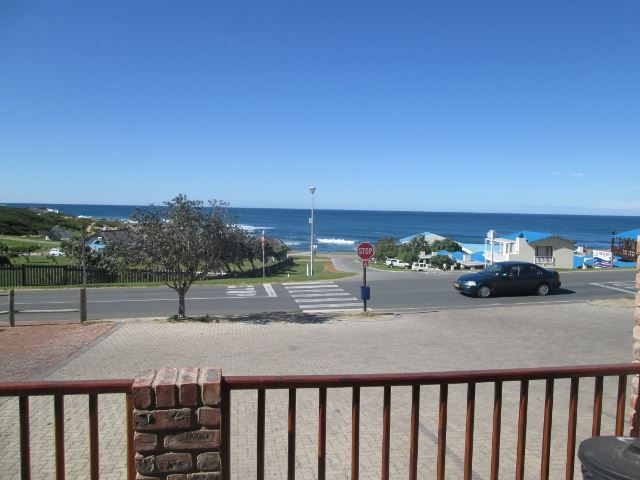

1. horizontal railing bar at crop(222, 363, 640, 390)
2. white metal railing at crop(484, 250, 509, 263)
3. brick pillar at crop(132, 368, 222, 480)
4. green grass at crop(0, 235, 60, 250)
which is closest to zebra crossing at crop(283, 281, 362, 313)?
horizontal railing bar at crop(222, 363, 640, 390)

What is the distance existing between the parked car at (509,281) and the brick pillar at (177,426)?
1918cm

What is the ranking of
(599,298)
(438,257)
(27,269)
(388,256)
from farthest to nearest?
(388,256) < (438,257) < (27,269) < (599,298)

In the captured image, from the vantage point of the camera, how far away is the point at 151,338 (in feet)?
43.8

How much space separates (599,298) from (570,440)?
65.0ft

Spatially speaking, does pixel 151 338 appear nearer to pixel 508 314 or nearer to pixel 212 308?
pixel 212 308

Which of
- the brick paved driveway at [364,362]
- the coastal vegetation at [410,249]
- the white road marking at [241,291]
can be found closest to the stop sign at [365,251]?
the brick paved driveway at [364,362]

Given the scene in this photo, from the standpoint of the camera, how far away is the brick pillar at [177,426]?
2.73m

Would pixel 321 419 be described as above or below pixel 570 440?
above

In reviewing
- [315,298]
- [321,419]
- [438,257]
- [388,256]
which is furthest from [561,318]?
[388,256]

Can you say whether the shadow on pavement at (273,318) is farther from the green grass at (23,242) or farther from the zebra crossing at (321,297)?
the green grass at (23,242)

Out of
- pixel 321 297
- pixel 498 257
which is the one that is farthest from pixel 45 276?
pixel 498 257

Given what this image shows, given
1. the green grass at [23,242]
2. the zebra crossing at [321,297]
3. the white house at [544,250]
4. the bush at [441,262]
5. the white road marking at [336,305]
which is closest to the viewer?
the zebra crossing at [321,297]

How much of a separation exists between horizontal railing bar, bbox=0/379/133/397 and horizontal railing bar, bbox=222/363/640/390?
57 cm

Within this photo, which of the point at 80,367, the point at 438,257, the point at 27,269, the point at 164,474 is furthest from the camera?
the point at 438,257
